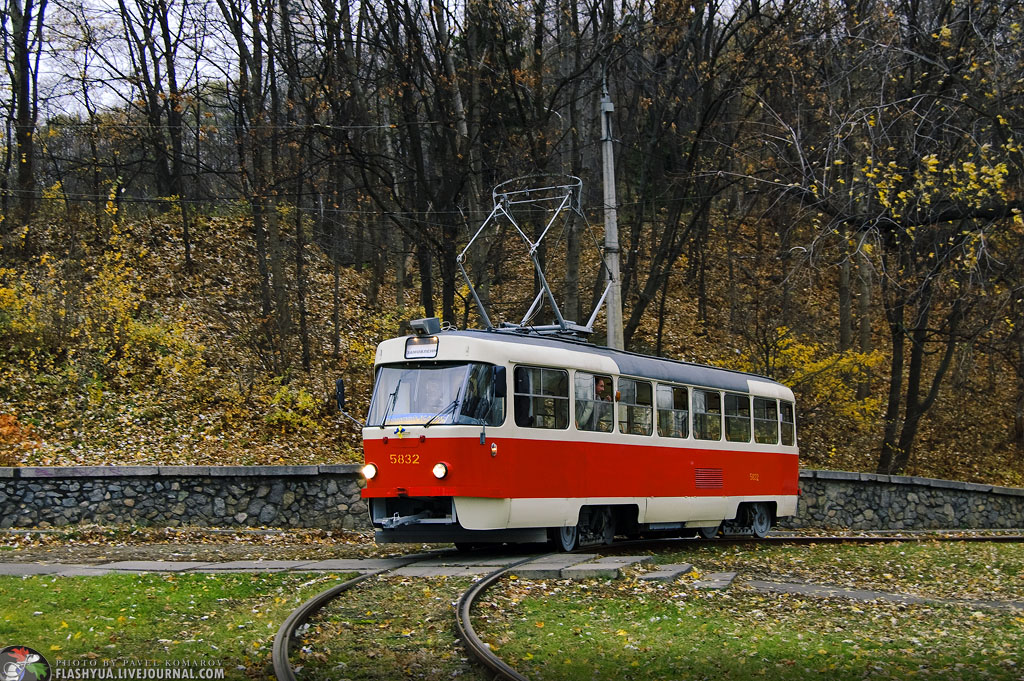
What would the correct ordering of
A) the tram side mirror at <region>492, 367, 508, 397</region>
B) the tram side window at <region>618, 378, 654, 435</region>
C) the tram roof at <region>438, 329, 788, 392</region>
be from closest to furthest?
the tram side mirror at <region>492, 367, 508, 397</region>, the tram roof at <region>438, 329, 788, 392</region>, the tram side window at <region>618, 378, 654, 435</region>

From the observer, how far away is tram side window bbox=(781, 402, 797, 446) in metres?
20.2

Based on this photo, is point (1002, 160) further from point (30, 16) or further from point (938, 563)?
point (30, 16)

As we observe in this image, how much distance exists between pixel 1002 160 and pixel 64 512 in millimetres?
14406

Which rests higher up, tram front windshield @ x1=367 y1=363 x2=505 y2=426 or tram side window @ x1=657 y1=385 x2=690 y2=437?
tram front windshield @ x1=367 y1=363 x2=505 y2=426

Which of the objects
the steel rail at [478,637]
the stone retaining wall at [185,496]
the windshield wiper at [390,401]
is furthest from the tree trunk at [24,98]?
the steel rail at [478,637]

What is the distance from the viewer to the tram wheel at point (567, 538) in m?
14.7

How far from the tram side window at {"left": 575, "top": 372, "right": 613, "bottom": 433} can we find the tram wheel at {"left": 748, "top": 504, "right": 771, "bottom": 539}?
17.8 feet

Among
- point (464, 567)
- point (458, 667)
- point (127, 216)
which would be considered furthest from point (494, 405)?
point (127, 216)

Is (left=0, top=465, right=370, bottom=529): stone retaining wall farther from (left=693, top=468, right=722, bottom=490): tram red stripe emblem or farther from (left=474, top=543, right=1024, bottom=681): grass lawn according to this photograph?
(left=474, top=543, right=1024, bottom=681): grass lawn

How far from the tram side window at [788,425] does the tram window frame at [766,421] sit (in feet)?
1.22

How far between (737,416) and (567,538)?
494 cm

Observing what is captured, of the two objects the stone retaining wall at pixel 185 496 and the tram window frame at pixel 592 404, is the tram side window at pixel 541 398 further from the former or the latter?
the stone retaining wall at pixel 185 496

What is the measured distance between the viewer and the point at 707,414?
17.7 m

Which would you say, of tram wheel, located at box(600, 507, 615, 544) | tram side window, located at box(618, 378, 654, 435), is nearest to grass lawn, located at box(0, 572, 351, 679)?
tram wheel, located at box(600, 507, 615, 544)
